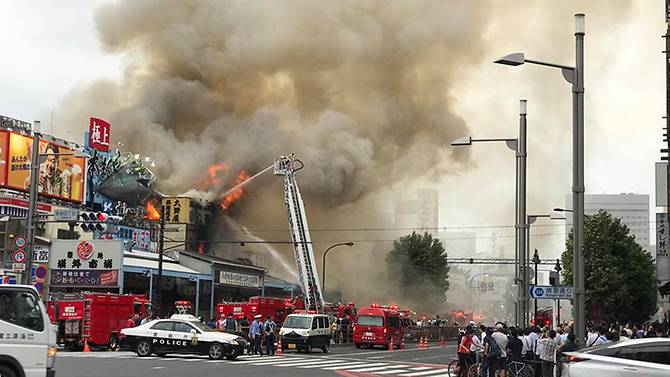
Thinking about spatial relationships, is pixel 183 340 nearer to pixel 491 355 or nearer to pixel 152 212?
pixel 491 355

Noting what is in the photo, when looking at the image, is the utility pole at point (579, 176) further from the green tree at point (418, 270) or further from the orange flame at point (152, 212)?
the green tree at point (418, 270)

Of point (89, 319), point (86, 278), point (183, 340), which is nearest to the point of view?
point (183, 340)

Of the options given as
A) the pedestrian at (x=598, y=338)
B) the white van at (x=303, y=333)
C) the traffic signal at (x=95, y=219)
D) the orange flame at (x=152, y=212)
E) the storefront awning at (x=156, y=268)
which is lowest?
the white van at (x=303, y=333)

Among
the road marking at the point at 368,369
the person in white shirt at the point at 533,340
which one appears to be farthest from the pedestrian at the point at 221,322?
the person in white shirt at the point at 533,340

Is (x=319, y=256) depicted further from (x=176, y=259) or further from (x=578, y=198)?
(x=578, y=198)

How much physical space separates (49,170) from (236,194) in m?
16.5

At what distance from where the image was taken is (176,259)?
6550 centimetres

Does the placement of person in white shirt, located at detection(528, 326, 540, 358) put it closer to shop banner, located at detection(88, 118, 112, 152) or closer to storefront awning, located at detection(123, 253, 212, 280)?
storefront awning, located at detection(123, 253, 212, 280)

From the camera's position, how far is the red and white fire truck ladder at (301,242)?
5678cm

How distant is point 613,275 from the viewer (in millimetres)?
52719

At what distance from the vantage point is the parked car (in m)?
13.0

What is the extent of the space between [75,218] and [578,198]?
18.3 metres

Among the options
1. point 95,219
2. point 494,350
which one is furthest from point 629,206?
point 494,350

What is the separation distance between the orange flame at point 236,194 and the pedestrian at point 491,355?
5284cm
